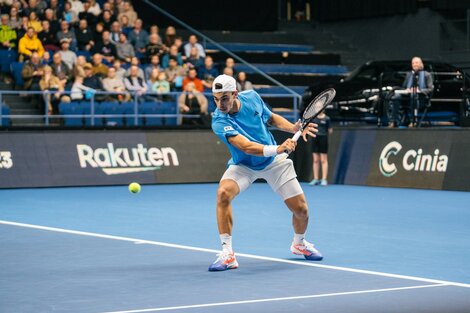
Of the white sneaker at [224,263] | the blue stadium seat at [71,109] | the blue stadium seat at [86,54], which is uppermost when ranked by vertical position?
the blue stadium seat at [86,54]

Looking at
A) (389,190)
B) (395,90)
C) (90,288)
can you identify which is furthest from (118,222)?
(395,90)

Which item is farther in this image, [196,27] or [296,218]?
[196,27]

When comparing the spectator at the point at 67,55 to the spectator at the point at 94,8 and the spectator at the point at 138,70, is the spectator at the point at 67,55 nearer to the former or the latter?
the spectator at the point at 138,70

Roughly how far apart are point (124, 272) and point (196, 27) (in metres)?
25.8

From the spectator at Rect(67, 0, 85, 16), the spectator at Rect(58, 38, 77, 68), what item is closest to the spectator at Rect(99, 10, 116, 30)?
the spectator at Rect(67, 0, 85, 16)

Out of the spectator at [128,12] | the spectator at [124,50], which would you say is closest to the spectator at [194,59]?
the spectator at [124,50]

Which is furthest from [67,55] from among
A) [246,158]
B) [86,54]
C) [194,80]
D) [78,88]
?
[246,158]

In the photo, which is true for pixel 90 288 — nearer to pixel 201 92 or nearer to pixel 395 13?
pixel 201 92

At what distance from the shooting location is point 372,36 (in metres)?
36.3

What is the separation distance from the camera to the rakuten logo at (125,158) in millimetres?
23359

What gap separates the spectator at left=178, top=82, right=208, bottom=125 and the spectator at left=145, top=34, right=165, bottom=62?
2573 millimetres

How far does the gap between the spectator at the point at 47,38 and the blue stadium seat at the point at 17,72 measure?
4.24ft

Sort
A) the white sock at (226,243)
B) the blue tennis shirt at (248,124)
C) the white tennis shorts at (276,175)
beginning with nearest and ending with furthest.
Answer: the white sock at (226,243)
the blue tennis shirt at (248,124)
the white tennis shorts at (276,175)

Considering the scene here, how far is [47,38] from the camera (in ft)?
86.4
